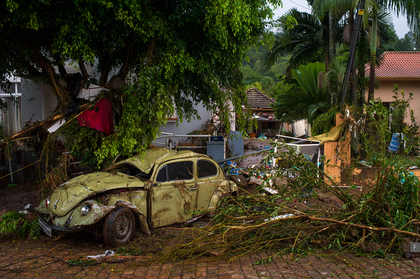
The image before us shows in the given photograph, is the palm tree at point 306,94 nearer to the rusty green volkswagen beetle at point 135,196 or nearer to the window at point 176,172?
the rusty green volkswagen beetle at point 135,196

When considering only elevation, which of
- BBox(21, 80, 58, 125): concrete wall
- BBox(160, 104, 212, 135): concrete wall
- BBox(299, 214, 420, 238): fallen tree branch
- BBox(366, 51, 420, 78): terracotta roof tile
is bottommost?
BBox(299, 214, 420, 238): fallen tree branch

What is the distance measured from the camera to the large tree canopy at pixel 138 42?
6848mm

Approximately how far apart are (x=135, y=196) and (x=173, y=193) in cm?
79

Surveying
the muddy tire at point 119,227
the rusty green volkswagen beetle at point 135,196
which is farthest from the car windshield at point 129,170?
the muddy tire at point 119,227

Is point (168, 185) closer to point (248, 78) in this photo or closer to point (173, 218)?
point (173, 218)

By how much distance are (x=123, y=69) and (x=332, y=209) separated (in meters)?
5.74

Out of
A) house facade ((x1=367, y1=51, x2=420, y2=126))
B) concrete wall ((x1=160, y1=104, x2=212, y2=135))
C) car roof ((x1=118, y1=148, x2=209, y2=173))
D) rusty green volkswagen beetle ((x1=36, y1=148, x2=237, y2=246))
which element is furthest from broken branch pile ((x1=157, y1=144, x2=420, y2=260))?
house facade ((x1=367, y1=51, x2=420, y2=126))

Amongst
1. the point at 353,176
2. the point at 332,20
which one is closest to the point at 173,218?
the point at 353,176

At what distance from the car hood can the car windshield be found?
0.56 feet

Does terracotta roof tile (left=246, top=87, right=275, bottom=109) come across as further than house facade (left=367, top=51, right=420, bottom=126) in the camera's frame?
Yes

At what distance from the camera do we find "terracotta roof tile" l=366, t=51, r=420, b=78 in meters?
19.5

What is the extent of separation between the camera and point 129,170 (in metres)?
6.67

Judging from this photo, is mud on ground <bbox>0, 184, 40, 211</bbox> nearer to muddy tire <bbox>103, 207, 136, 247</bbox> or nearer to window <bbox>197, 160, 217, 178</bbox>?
muddy tire <bbox>103, 207, 136, 247</bbox>

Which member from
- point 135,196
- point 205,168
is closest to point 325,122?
point 205,168
